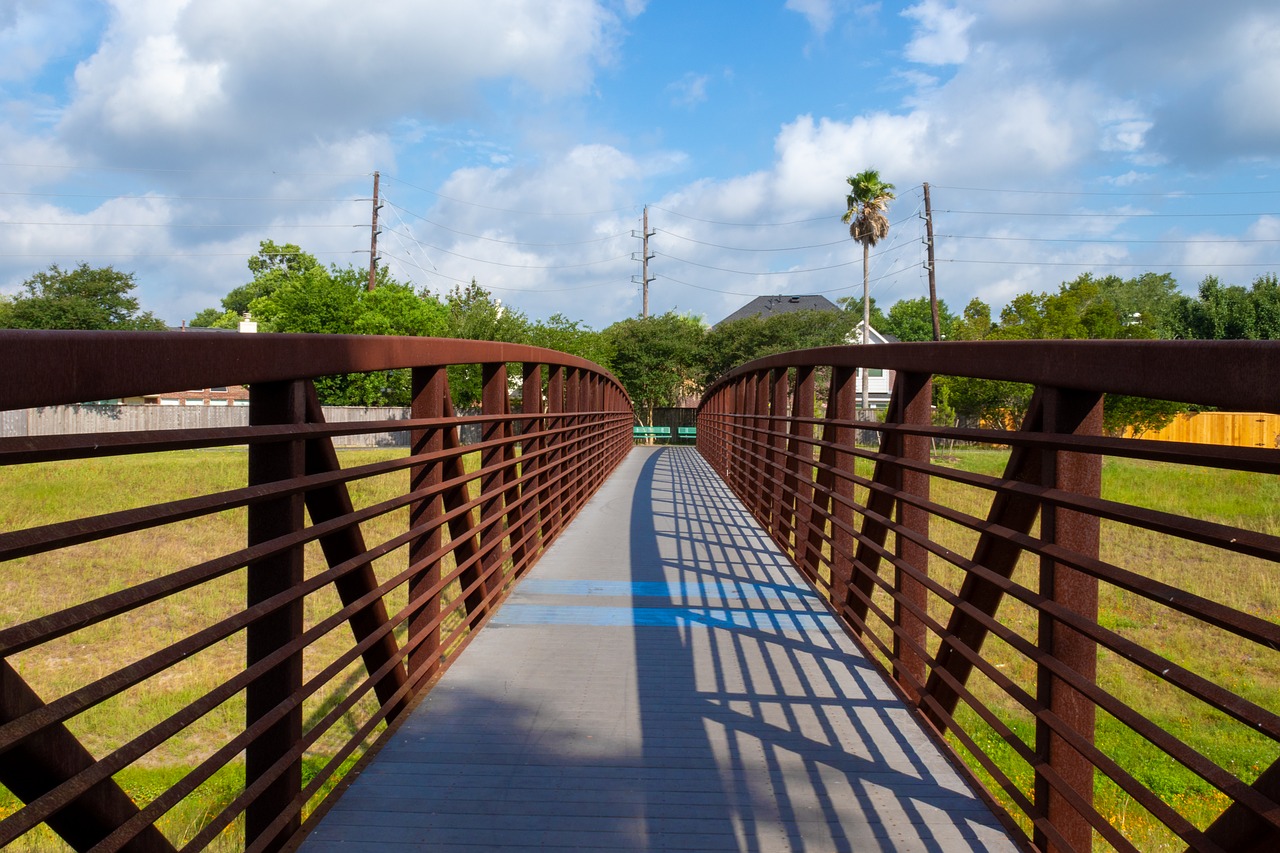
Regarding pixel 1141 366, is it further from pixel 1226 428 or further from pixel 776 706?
pixel 1226 428

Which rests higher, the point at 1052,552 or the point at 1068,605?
the point at 1052,552

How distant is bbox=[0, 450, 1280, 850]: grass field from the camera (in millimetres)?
9523

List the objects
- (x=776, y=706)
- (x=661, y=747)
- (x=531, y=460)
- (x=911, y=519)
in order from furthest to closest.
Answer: (x=531, y=460) < (x=911, y=519) < (x=776, y=706) < (x=661, y=747)

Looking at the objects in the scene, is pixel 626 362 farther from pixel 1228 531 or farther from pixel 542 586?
pixel 1228 531

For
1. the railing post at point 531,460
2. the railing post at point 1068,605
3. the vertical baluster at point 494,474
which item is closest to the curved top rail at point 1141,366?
the railing post at point 1068,605

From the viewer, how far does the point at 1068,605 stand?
2785mm

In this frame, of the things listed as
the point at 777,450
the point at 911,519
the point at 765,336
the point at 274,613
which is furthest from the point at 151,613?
the point at 765,336

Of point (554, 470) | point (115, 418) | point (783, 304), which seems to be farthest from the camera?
point (783, 304)

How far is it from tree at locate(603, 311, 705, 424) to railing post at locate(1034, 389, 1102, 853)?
162ft

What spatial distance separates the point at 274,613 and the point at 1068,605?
213 centimetres

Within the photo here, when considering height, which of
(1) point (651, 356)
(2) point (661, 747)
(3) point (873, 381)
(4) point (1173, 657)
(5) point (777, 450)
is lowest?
(4) point (1173, 657)

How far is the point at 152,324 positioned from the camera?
2527 inches

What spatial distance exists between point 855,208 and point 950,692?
154 feet

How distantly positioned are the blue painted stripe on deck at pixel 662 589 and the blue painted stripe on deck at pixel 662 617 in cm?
39
